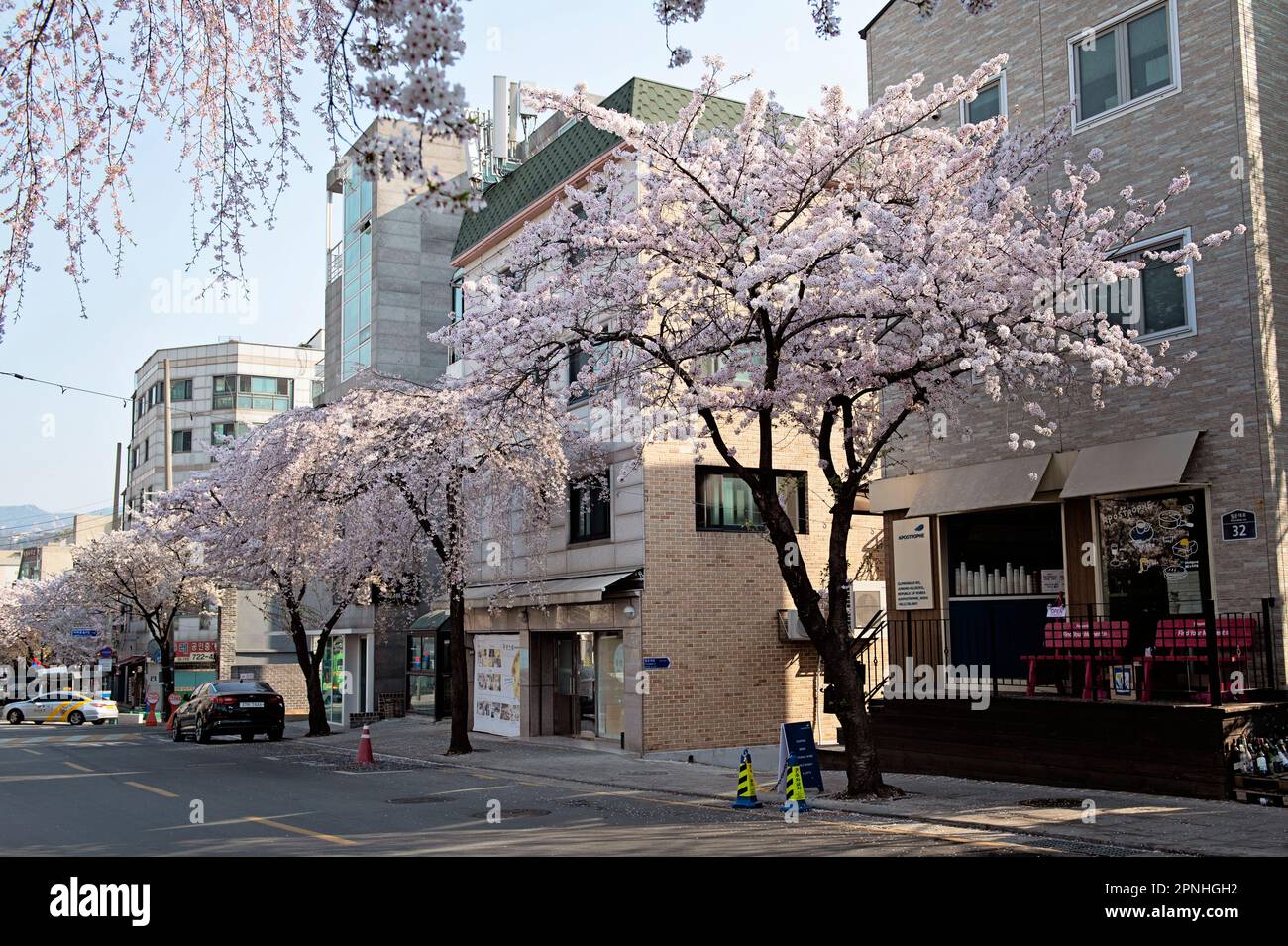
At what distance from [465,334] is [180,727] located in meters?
19.5

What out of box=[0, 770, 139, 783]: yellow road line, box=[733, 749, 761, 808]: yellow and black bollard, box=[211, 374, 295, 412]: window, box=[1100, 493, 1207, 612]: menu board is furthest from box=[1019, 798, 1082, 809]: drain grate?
box=[211, 374, 295, 412]: window

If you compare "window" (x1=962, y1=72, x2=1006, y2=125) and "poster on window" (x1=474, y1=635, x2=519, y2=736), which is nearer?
"window" (x1=962, y1=72, x2=1006, y2=125)

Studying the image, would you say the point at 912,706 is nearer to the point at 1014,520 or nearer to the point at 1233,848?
the point at 1014,520

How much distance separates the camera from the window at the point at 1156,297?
608 inches

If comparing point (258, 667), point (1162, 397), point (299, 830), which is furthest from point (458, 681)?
point (258, 667)

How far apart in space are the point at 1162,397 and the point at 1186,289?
4.79 ft

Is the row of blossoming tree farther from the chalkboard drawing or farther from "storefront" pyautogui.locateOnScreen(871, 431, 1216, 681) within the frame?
the chalkboard drawing

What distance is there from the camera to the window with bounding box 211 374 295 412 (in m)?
66.4

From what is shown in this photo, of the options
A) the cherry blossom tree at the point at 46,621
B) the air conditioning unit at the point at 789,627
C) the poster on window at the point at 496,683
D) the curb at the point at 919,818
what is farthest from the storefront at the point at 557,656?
the cherry blossom tree at the point at 46,621

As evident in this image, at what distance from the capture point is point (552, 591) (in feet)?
81.4

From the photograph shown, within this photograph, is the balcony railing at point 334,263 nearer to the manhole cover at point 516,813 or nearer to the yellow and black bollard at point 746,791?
the manhole cover at point 516,813

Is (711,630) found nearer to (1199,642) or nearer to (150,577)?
(1199,642)

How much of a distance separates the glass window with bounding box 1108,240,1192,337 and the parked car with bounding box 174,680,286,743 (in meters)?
23.0

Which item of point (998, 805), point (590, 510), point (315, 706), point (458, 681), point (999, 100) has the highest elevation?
point (999, 100)
